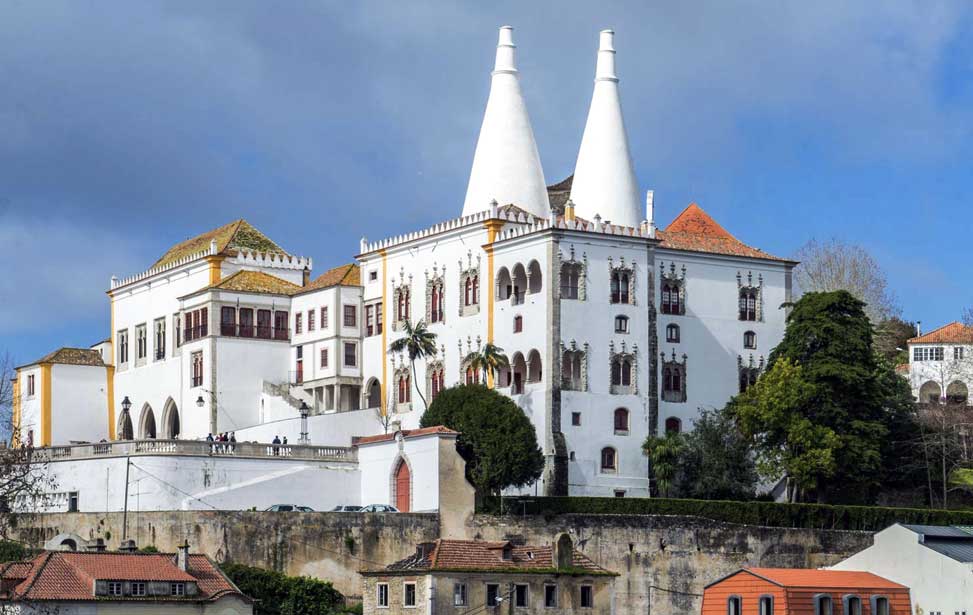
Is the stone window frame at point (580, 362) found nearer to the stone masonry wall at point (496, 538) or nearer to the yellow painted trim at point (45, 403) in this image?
the stone masonry wall at point (496, 538)

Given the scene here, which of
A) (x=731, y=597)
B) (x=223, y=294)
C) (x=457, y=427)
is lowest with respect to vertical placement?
(x=731, y=597)

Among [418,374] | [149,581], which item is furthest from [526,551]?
[418,374]

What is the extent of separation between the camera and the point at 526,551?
73.2 meters

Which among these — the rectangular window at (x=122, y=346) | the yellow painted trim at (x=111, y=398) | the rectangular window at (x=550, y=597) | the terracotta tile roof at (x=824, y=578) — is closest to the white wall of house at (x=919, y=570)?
the terracotta tile roof at (x=824, y=578)

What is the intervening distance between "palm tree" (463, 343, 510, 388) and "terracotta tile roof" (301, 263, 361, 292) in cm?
1125

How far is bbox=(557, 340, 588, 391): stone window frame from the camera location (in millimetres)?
84500

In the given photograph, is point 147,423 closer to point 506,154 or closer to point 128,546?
point 506,154

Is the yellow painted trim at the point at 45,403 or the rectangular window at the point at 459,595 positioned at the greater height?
the yellow painted trim at the point at 45,403

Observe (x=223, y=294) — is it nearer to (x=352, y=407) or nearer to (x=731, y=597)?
(x=352, y=407)

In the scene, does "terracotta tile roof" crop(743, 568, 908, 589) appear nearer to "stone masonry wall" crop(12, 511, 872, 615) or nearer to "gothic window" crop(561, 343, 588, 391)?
"stone masonry wall" crop(12, 511, 872, 615)

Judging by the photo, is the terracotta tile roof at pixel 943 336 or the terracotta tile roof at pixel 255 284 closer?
the terracotta tile roof at pixel 255 284

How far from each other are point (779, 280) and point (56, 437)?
33.9 meters

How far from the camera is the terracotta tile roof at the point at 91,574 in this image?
66.9 meters

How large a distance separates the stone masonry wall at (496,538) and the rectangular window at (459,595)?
6.28 meters
